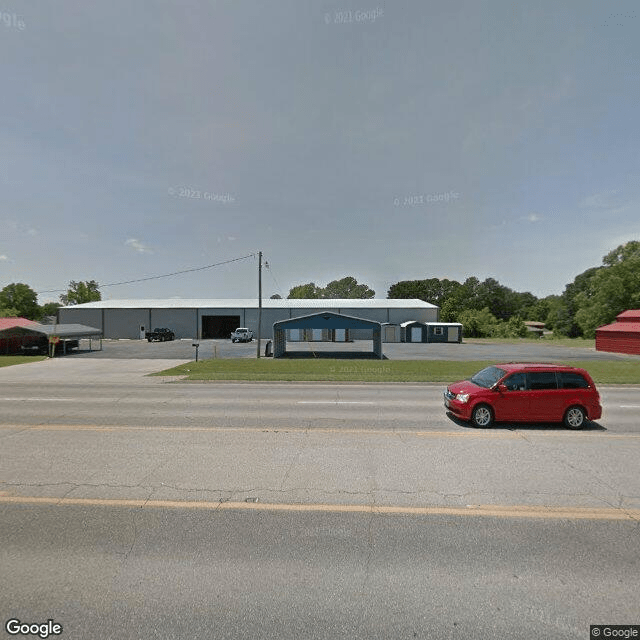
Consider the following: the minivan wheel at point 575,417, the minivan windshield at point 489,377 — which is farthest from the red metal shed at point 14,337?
the minivan wheel at point 575,417

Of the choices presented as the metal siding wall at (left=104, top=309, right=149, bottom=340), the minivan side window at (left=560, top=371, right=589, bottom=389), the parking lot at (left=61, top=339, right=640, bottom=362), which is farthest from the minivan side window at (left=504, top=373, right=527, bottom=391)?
the metal siding wall at (left=104, top=309, right=149, bottom=340)

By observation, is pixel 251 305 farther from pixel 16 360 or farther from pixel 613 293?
pixel 613 293

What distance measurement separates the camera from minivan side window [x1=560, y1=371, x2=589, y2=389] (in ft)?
28.3

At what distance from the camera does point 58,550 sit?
3.72 meters

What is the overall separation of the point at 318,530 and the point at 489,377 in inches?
275

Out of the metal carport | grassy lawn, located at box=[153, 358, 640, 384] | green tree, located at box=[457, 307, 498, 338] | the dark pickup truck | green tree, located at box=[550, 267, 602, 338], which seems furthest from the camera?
green tree, located at box=[550, 267, 602, 338]

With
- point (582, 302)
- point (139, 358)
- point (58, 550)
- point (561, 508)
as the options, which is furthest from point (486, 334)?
point (58, 550)

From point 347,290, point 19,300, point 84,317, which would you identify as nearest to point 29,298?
point 19,300

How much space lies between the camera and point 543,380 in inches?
340

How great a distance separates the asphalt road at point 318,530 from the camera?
289 centimetres

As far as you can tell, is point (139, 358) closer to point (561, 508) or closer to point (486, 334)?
point (561, 508)

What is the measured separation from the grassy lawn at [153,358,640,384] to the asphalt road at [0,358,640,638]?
7.91 metres

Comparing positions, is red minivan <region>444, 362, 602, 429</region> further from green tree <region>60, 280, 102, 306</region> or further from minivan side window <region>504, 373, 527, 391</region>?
green tree <region>60, 280, 102, 306</region>

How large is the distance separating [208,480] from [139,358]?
24.9m
